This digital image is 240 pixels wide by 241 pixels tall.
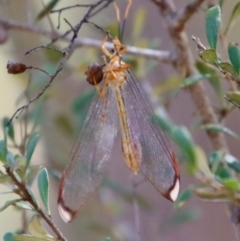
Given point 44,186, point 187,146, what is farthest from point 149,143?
point 44,186

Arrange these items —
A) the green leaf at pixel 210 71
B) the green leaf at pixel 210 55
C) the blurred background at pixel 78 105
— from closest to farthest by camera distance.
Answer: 1. the green leaf at pixel 210 55
2. the green leaf at pixel 210 71
3. the blurred background at pixel 78 105

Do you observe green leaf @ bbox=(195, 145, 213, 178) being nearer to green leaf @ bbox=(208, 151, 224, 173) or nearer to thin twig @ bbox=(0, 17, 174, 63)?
green leaf @ bbox=(208, 151, 224, 173)

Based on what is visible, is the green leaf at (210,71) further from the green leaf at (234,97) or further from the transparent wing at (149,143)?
the green leaf at (234,97)

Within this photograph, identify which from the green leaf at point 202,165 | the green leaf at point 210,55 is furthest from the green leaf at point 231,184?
the green leaf at point 210,55

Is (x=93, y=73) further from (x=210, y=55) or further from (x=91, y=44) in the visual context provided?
(x=210, y=55)

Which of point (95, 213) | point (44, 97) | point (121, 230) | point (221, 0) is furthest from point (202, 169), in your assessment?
point (95, 213)

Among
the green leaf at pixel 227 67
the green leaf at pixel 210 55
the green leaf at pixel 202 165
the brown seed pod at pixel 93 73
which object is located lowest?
the green leaf at pixel 202 165

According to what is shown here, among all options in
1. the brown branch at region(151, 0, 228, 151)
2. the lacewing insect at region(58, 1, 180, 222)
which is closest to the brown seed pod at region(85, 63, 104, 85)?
the lacewing insect at region(58, 1, 180, 222)
